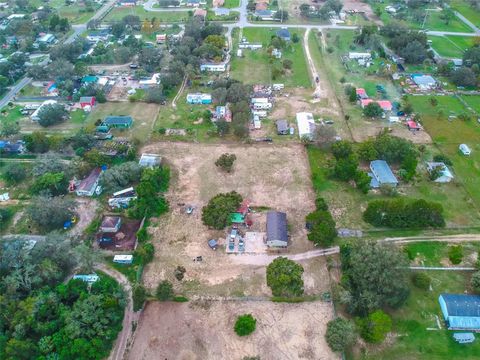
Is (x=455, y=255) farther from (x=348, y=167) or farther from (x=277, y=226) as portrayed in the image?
(x=277, y=226)

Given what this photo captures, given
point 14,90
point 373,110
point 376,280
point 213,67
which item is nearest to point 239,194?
point 376,280

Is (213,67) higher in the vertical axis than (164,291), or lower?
higher

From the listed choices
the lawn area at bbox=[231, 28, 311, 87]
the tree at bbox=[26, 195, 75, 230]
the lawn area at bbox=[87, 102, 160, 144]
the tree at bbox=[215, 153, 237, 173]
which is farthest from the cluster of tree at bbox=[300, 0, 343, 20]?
the tree at bbox=[26, 195, 75, 230]

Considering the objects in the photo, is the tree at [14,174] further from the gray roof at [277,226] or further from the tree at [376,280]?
the tree at [376,280]

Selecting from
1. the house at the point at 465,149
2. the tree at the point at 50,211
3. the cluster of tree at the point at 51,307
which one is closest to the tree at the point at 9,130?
the tree at the point at 50,211

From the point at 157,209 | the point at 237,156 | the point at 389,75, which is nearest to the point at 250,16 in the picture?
the point at 389,75

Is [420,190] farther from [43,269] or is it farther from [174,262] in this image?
[43,269]

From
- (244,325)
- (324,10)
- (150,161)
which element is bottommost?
(244,325)
